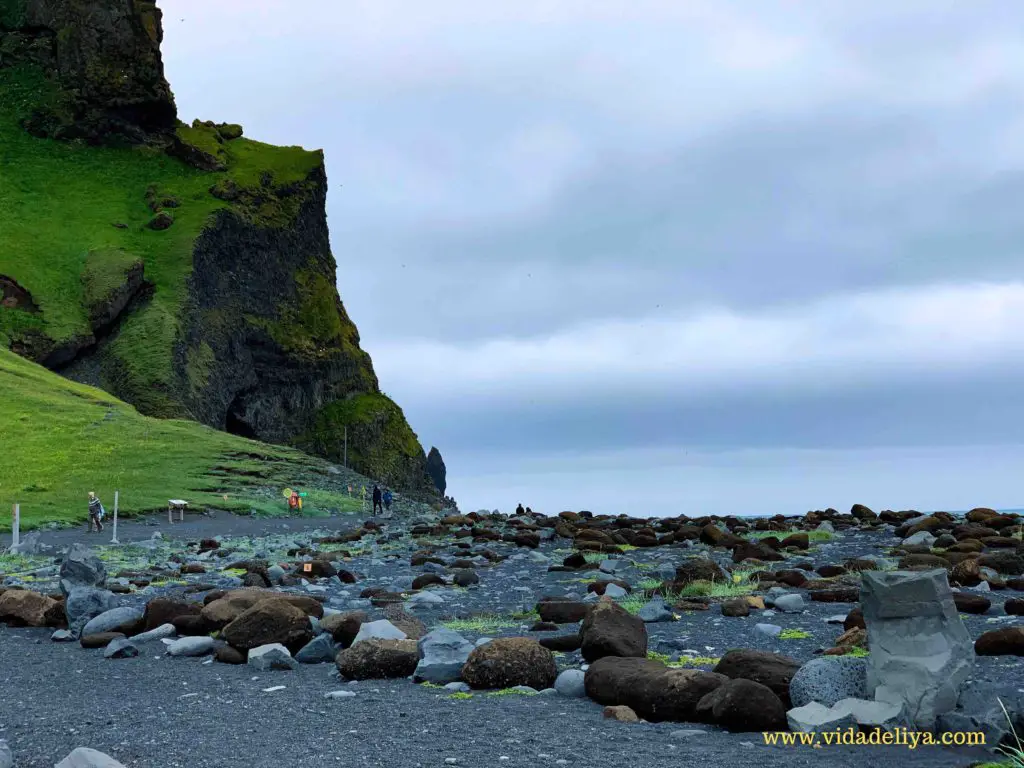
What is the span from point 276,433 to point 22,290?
2663 cm

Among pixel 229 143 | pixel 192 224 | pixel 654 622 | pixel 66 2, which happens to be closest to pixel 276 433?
pixel 192 224

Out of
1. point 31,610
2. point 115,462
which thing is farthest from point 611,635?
point 115,462

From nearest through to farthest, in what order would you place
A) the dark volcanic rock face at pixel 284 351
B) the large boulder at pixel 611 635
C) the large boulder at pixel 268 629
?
the large boulder at pixel 611 635 → the large boulder at pixel 268 629 → the dark volcanic rock face at pixel 284 351

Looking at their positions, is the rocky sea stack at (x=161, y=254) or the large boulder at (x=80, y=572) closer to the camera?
the large boulder at (x=80, y=572)

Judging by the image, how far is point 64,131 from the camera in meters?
109

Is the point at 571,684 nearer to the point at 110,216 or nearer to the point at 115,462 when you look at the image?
the point at 115,462

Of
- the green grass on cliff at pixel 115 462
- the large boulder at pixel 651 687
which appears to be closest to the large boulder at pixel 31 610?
the large boulder at pixel 651 687

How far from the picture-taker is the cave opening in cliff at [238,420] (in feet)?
308

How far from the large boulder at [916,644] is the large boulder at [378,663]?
14.2 ft

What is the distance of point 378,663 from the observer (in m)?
9.24

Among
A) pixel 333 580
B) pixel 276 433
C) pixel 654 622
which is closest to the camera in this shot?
pixel 654 622

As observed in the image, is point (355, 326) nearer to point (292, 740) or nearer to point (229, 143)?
point (229, 143)

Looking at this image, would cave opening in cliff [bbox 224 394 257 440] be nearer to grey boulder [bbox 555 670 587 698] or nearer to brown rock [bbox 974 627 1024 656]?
grey boulder [bbox 555 670 587 698]

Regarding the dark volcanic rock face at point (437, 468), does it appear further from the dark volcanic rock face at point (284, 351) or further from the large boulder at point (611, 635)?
the large boulder at point (611, 635)
